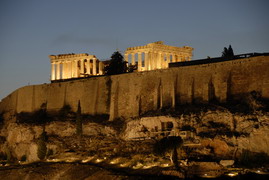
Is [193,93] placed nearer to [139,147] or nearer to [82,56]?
[139,147]

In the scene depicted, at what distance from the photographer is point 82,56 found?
61156 mm

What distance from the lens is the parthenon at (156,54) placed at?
5534cm

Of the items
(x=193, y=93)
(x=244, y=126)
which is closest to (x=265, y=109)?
(x=244, y=126)

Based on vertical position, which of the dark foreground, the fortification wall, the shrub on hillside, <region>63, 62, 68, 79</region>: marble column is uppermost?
<region>63, 62, 68, 79</region>: marble column

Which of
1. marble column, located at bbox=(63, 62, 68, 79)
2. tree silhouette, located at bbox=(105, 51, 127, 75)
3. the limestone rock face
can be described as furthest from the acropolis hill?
marble column, located at bbox=(63, 62, 68, 79)

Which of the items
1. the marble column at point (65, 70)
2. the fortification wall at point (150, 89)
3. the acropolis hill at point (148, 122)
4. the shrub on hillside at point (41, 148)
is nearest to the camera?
the acropolis hill at point (148, 122)

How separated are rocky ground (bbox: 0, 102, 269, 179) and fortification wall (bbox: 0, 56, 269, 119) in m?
2.90

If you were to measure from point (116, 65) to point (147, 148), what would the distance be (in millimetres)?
21920

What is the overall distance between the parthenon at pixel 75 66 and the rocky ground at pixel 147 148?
14.6m

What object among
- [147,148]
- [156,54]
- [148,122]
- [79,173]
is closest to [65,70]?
[156,54]

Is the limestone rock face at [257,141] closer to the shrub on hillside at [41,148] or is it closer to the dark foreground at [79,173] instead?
the dark foreground at [79,173]

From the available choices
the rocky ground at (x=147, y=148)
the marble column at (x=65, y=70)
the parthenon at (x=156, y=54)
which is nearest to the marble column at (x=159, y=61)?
the parthenon at (x=156, y=54)

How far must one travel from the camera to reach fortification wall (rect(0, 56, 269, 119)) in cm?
4062

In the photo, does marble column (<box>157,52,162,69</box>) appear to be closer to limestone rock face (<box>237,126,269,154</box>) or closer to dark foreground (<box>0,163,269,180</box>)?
dark foreground (<box>0,163,269,180</box>)
